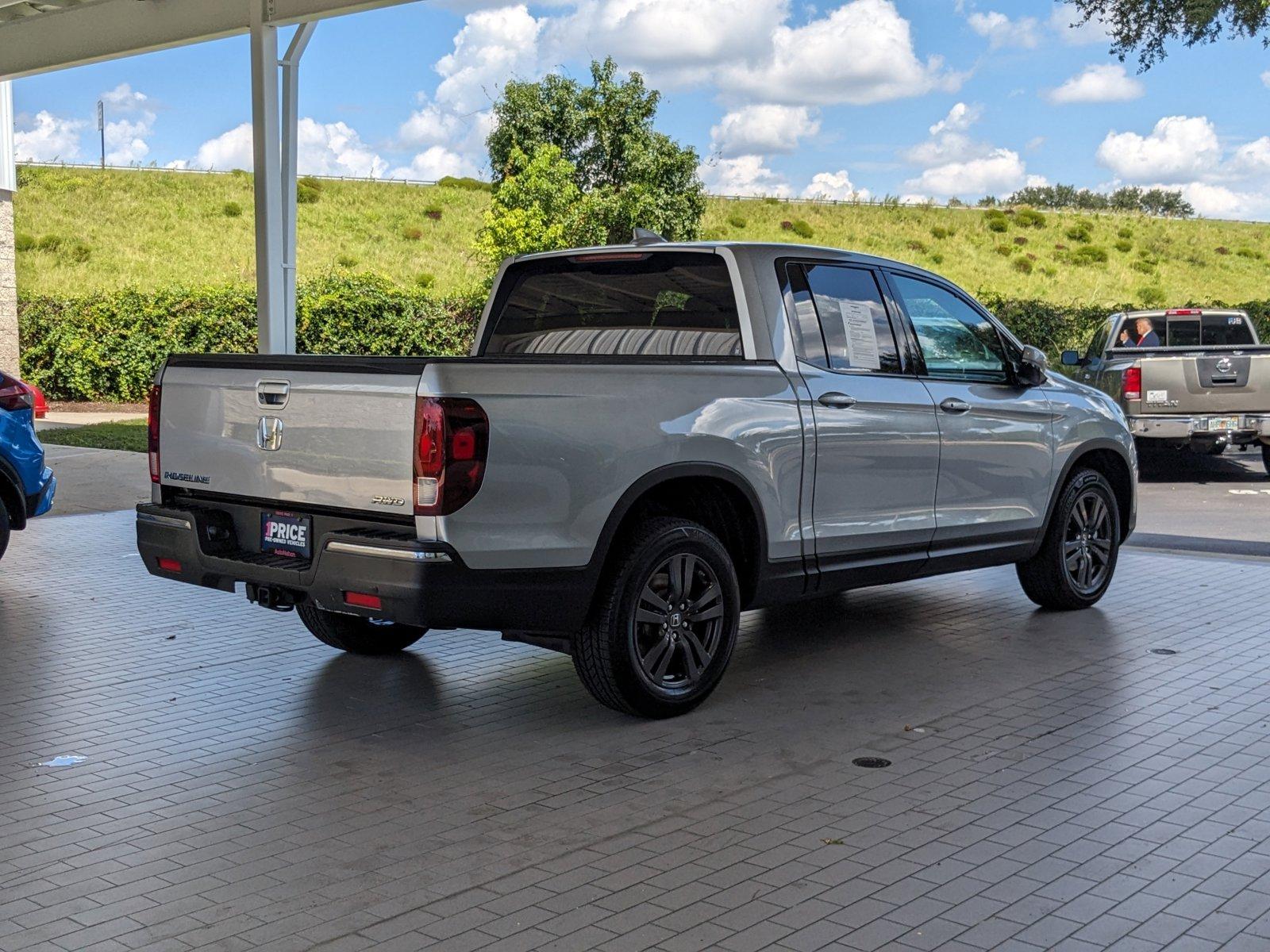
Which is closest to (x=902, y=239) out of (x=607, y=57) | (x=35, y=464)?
(x=607, y=57)

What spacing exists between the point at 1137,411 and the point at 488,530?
1102 centimetres

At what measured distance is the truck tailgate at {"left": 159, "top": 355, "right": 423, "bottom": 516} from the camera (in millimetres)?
5047

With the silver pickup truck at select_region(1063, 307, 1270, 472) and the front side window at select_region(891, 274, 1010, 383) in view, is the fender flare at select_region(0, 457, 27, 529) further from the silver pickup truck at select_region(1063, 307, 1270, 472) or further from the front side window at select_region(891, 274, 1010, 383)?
the silver pickup truck at select_region(1063, 307, 1270, 472)

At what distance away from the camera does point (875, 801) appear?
4762 mm

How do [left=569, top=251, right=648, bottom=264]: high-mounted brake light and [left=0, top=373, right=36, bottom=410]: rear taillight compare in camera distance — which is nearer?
[left=569, top=251, right=648, bottom=264]: high-mounted brake light

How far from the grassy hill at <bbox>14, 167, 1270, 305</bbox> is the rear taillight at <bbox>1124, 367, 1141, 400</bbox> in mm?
38401

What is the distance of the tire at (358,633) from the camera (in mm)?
6824

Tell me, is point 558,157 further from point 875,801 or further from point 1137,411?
point 875,801

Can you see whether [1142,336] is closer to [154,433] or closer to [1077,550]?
[1077,550]

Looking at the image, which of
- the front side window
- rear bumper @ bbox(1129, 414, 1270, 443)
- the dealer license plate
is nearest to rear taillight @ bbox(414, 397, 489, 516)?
the dealer license plate

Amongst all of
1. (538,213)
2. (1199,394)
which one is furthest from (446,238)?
(1199,394)

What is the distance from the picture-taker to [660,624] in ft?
18.7

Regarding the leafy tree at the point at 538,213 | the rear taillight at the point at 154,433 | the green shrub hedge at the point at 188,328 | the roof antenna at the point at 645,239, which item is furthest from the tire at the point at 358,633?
the leafy tree at the point at 538,213

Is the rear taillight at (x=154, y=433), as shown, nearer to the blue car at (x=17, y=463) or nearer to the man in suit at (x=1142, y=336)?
the blue car at (x=17, y=463)
